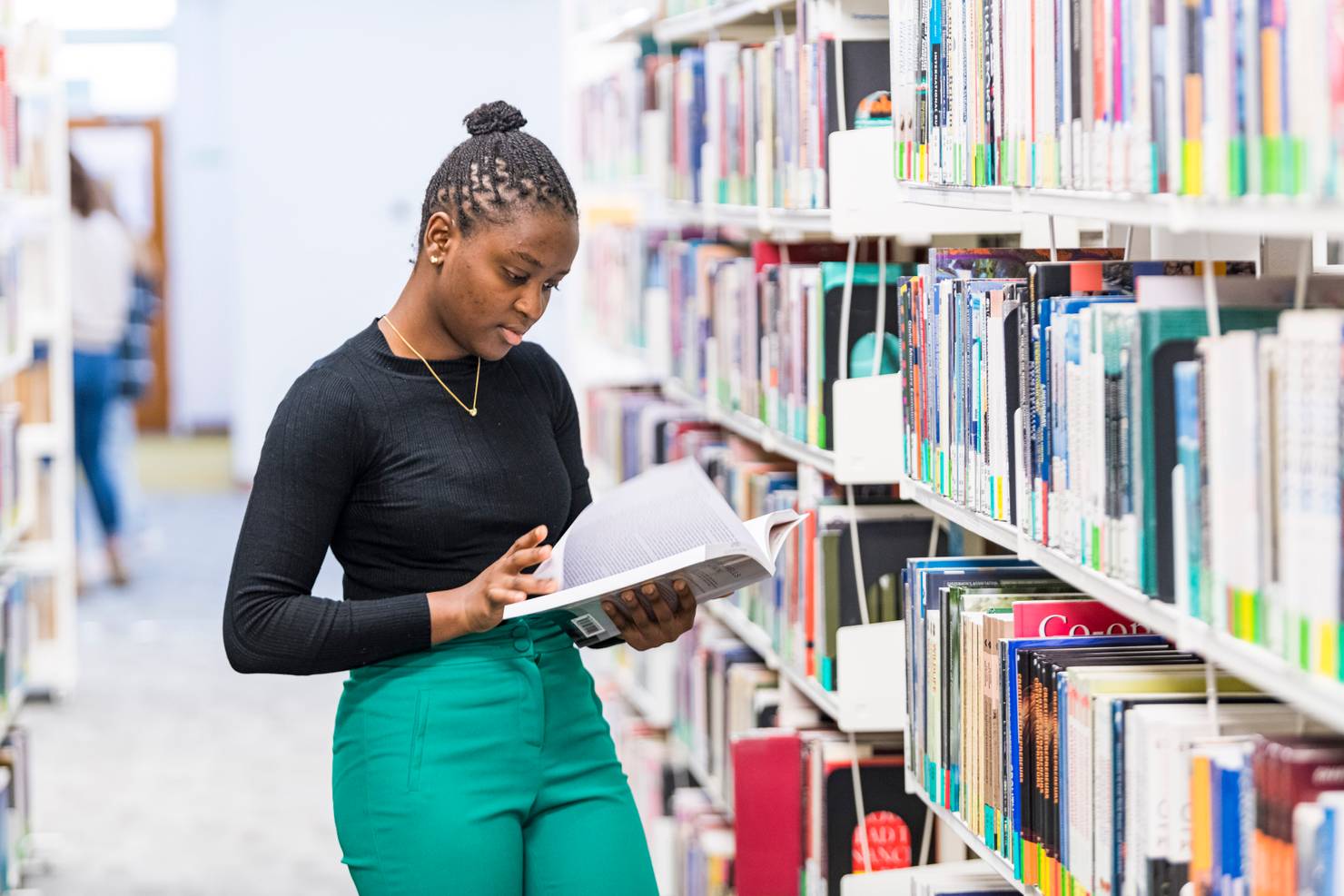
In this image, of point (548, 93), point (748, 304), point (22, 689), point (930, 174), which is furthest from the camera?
point (548, 93)

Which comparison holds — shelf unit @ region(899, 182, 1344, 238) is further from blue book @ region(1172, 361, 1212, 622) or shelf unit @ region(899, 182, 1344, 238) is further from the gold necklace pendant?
the gold necklace pendant

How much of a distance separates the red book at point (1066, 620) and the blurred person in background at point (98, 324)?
527cm

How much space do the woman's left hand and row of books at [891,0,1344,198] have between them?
1.84 ft

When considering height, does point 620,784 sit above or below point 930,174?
below

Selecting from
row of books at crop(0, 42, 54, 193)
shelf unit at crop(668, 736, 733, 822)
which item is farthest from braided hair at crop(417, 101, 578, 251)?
row of books at crop(0, 42, 54, 193)

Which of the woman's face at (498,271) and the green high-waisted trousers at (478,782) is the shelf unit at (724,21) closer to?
the woman's face at (498,271)

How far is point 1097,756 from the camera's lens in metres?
1.57

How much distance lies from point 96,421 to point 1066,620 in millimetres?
5915

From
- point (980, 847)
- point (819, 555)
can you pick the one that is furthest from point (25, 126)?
point (980, 847)

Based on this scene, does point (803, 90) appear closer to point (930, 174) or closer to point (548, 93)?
point (930, 174)

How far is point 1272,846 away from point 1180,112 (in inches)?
21.5

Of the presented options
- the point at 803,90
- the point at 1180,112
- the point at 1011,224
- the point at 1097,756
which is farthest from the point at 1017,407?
the point at 803,90

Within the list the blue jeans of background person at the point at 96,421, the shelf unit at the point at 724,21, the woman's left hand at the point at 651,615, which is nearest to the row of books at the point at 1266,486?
the woman's left hand at the point at 651,615

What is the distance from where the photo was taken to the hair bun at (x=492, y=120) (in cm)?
203
